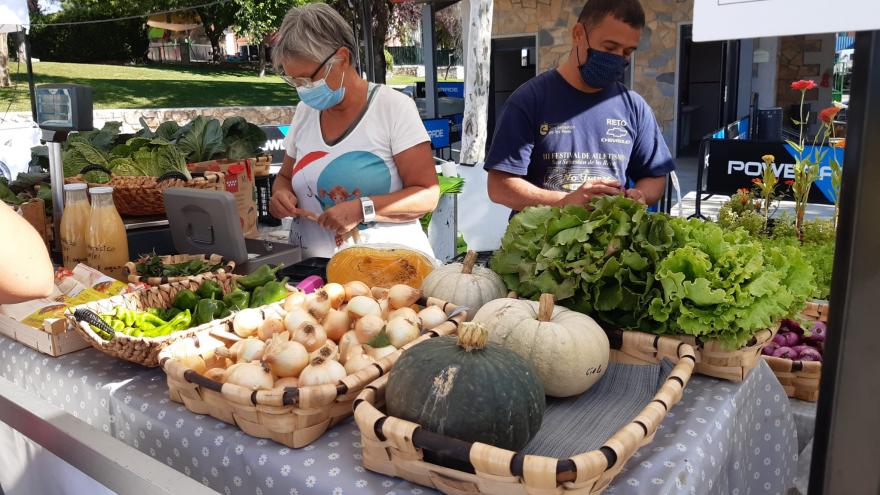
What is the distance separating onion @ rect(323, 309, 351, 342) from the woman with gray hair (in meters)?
0.99

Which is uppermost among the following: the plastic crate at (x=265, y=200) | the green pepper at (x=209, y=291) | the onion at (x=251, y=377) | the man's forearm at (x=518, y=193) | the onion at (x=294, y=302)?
the man's forearm at (x=518, y=193)

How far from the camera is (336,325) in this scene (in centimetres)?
176

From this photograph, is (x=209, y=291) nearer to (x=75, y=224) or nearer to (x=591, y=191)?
(x=75, y=224)

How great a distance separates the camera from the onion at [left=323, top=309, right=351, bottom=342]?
176cm

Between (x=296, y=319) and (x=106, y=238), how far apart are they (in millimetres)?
1161

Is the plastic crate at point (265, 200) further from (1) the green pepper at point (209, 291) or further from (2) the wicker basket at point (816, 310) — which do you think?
(2) the wicker basket at point (816, 310)

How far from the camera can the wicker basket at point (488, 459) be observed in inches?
44.5

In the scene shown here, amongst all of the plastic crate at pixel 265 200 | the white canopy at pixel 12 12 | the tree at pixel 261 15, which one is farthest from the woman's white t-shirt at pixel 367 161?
the tree at pixel 261 15

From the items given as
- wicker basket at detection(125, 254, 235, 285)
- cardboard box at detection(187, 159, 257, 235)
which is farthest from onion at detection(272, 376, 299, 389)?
cardboard box at detection(187, 159, 257, 235)

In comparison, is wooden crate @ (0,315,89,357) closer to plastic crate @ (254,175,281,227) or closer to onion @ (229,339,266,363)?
onion @ (229,339,266,363)

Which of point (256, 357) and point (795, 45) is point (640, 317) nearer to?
point (256, 357)

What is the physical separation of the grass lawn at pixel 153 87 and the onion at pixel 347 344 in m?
19.6

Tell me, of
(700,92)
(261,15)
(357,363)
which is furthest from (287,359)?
(261,15)

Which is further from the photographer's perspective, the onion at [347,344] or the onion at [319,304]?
the onion at [319,304]
